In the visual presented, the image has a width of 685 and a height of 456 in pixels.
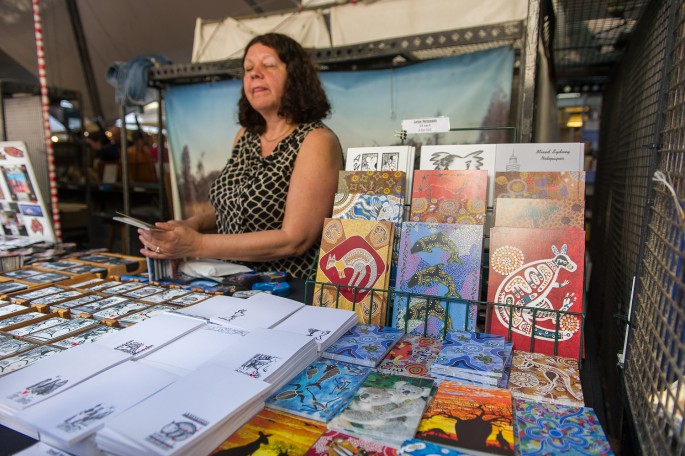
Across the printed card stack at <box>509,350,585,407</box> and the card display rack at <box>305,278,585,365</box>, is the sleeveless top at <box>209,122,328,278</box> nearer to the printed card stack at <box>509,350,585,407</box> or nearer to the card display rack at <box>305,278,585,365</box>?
the card display rack at <box>305,278,585,365</box>

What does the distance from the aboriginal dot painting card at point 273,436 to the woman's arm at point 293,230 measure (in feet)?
2.98

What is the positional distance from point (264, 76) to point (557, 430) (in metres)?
1.54

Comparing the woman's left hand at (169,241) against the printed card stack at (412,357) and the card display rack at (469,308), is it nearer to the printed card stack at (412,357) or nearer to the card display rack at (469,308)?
the card display rack at (469,308)

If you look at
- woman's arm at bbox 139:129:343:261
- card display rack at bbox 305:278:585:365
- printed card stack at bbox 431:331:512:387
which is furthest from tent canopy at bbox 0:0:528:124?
printed card stack at bbox 431:331:512:387

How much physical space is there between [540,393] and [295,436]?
1.49 feet

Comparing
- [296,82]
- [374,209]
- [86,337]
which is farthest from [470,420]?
[296,82]

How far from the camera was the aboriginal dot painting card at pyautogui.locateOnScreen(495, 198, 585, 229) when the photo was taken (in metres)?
1.03

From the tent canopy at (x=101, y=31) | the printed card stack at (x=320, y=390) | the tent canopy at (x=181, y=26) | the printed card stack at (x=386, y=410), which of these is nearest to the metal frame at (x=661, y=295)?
the printed card stack at (x=386, y=410)

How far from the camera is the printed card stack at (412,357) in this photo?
2.82 ft

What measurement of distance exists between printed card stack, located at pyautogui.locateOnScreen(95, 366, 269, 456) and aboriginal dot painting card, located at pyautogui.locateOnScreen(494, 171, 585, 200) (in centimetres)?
81

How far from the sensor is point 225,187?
6.04 ft

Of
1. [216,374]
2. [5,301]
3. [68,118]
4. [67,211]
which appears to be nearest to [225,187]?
[5,301]

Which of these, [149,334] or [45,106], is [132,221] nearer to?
[149,334]

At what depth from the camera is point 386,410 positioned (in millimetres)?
704
